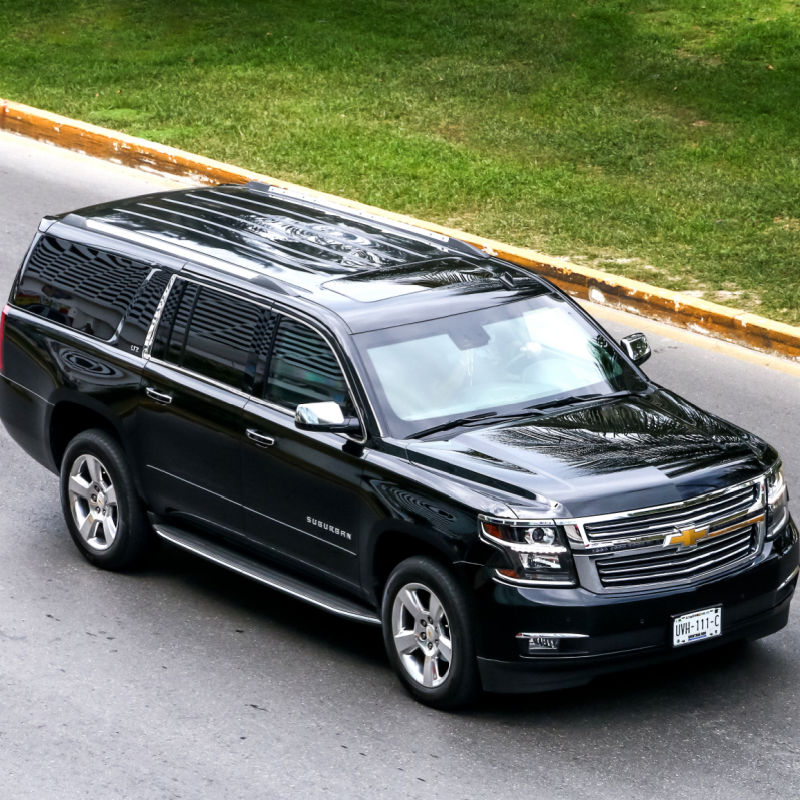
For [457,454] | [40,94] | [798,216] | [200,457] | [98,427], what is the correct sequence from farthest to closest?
[40,94] → [798,216] → [98,427] → [200,457] → [457,454]

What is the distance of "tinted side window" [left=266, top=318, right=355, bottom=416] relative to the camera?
7609mm

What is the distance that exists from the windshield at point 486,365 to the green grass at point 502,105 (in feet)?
17.3

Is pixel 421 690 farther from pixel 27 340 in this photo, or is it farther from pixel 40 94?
pixel 40 94

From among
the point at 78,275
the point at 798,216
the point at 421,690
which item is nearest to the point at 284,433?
the point at 421,690

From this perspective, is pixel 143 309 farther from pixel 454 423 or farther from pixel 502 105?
pixel 502 105

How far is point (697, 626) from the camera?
6824mm

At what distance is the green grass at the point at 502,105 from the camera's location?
49.4ft

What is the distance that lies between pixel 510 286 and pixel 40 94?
527 inches

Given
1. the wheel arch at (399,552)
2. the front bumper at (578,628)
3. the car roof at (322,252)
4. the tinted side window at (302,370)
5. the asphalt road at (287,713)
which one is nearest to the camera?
the asphalt road at (287,713)

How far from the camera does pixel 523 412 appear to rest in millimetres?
7566

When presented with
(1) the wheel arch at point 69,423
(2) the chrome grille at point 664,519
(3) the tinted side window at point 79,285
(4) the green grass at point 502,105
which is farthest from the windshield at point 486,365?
(4) the green grass at point 502,105

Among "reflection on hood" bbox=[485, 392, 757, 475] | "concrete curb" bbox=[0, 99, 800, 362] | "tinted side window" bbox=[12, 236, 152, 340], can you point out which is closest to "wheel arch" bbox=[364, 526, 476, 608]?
"reflection on hood" bbox=[485, 392, 757, 475]

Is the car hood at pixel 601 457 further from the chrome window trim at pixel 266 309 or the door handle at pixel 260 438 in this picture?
the door handle at pixel 260 438

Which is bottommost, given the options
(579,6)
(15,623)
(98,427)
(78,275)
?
(15,623)
